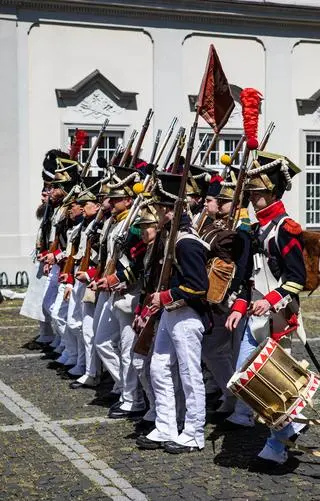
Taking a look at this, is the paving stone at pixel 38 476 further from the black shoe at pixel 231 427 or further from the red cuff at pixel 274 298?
the red cuff at pixel 274 298

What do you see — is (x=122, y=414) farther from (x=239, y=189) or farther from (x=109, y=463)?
(x=239, y=189)

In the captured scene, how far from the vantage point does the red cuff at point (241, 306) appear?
6.61 meters

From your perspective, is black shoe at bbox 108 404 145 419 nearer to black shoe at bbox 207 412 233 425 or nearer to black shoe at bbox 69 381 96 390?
black shoe at bbox 207 412 233 425

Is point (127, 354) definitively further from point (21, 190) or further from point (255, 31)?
point (255, 31)

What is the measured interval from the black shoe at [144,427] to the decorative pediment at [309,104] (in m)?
14.9

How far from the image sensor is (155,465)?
648 cm

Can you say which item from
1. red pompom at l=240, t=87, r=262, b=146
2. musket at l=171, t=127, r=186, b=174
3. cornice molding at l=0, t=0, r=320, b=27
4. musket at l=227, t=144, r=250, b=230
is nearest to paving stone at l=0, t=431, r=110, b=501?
musket at l=227, t=144, r=250, b=230

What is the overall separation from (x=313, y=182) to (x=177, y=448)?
52.9 ft

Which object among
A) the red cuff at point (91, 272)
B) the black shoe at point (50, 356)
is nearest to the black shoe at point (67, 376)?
the black shoe at point (50, 356)

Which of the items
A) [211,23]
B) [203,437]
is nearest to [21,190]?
[211,23]

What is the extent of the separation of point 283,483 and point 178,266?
5.34 feet

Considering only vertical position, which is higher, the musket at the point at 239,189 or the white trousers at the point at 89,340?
the musket at the point at 239,189

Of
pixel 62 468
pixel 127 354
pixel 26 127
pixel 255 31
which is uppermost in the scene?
pixel 255 31

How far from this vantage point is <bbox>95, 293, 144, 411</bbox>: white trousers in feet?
25.9
